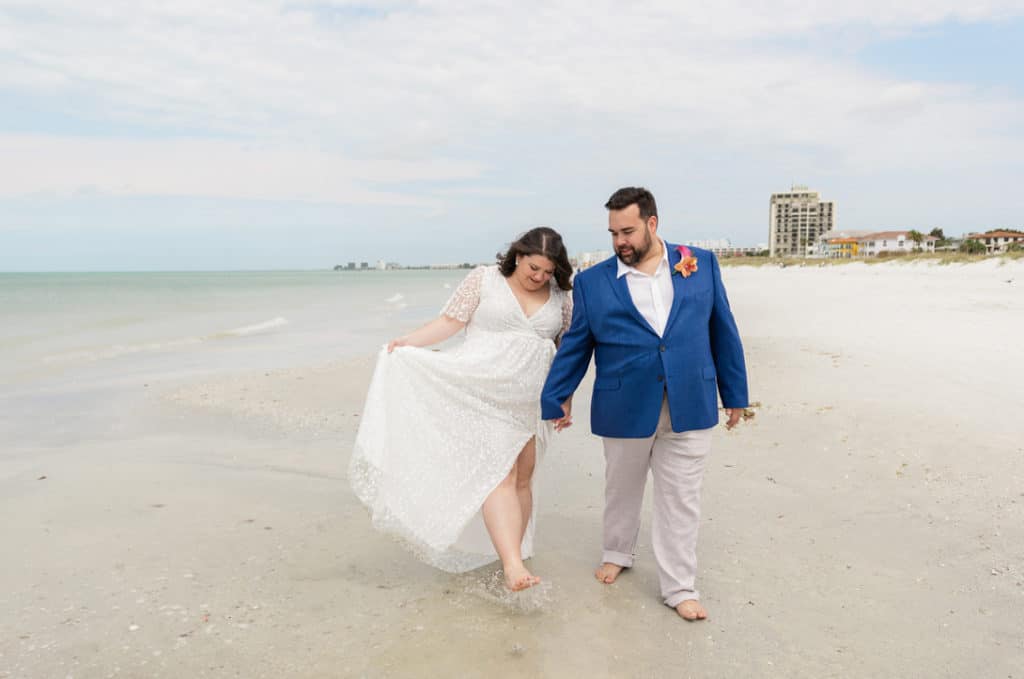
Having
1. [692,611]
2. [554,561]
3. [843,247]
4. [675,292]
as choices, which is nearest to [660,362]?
[675,292]

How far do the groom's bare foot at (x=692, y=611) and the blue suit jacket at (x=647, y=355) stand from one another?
0.82 m

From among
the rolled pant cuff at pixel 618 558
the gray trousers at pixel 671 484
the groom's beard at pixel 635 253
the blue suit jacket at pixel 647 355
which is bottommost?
the rolled pant cuff at pixel 618 558

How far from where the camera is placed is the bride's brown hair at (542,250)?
384 centimetres

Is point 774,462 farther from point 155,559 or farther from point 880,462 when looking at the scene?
point 155,559

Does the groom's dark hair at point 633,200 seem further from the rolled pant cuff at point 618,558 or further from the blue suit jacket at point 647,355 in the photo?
the rolled pant cuff at point 618,558

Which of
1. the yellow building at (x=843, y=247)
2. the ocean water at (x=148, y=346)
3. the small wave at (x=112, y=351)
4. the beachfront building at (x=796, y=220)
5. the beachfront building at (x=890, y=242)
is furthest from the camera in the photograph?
the beachfront building at (x=796, y=220)

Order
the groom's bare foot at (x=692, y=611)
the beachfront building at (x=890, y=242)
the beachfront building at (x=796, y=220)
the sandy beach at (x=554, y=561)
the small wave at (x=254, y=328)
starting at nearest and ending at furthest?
the sandy beach at (x=554, y=561) → the groom's bare foot at (x=692, y=611) → the small wave at (x=254, y=328) → the beachfront building at (x=890, y=242) → the beachfront building at (x=796, y=220)

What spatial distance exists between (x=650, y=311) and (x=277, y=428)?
4.92 metres

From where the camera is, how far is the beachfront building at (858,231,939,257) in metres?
88.0

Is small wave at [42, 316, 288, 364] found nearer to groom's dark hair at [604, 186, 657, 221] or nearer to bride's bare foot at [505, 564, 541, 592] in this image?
bride's bare foot at [505, 564, 541, 592]

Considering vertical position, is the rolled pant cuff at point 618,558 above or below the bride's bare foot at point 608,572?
above

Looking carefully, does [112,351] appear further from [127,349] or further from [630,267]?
[630,267]

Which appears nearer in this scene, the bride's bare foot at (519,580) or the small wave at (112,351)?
the bride's bare foot at (519,580)

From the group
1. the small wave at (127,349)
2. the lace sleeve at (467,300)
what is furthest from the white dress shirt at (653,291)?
the small wave at (127,349)
